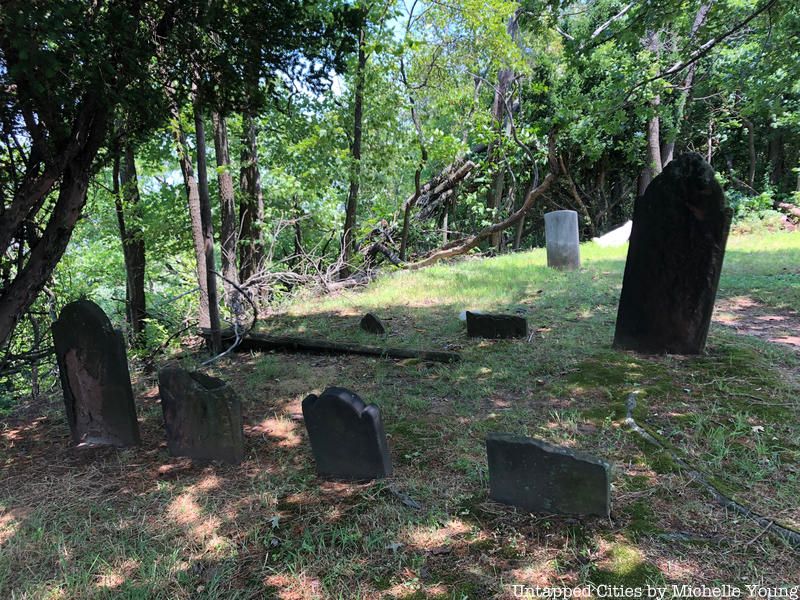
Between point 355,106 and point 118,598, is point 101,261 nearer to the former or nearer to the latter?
point 355,106

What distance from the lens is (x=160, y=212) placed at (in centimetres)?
1097

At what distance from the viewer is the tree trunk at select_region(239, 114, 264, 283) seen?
34.2 feet

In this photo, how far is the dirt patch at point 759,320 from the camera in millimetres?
5090

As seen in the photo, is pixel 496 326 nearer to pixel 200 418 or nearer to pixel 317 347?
pixel 317 347

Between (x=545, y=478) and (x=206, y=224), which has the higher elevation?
(x=206, y=224)

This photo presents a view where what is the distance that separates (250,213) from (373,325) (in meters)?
5.84

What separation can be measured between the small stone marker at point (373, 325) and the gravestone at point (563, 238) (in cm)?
569

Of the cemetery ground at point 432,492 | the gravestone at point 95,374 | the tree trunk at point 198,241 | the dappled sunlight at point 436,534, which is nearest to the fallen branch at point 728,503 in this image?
the cemetery ground at point 432,492

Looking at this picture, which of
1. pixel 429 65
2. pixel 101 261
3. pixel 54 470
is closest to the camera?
pixel 54 470

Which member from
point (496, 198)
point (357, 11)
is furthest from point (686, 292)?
point (496, 198)

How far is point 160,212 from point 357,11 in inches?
358

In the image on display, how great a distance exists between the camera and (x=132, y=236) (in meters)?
11.0

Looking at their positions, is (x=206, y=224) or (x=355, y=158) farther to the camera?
(x=355, y=158)

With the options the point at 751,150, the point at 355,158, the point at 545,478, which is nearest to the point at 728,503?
the point at 545,478
